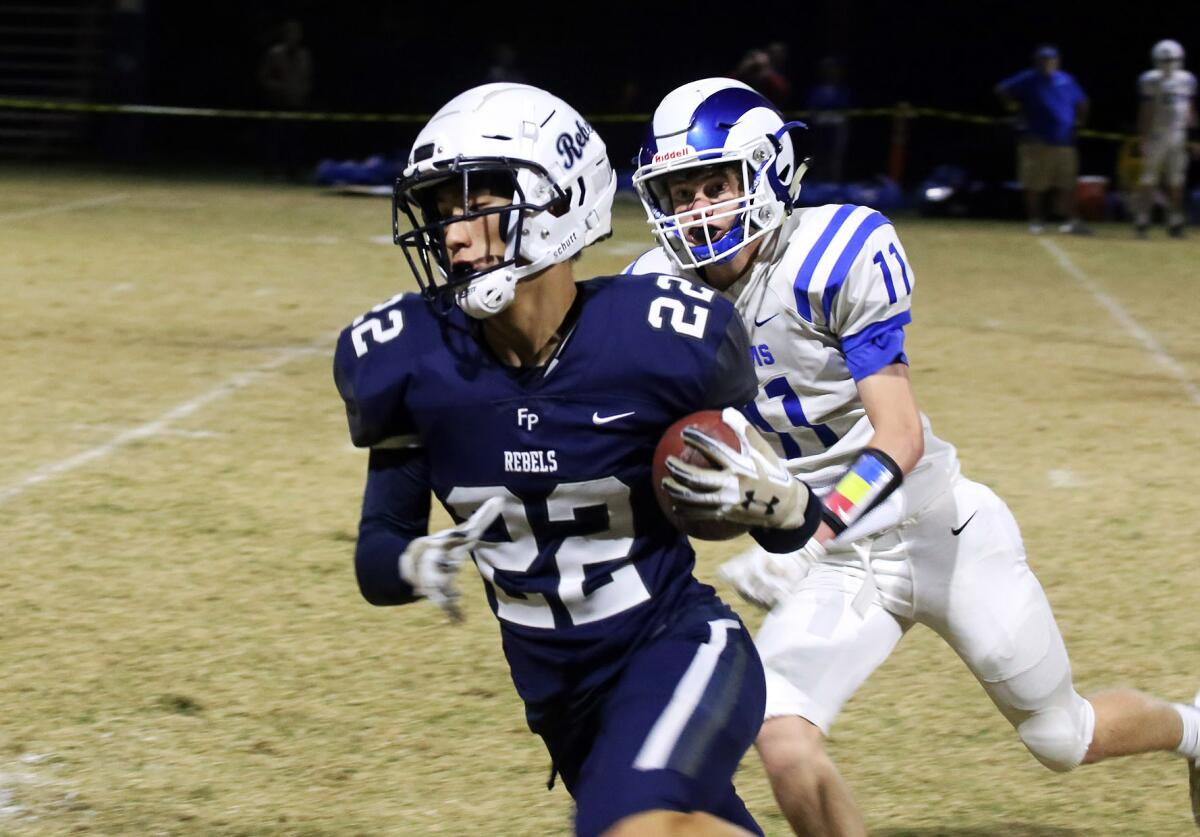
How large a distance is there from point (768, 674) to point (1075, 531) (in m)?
3.29

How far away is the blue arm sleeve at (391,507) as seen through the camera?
292 cm

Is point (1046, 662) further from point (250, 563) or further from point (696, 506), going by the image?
point (250, 563)

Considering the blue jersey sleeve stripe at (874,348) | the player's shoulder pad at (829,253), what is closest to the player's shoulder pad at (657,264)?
the player's shoulder pad at (829,253)

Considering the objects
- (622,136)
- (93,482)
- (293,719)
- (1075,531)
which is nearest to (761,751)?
(293,719)

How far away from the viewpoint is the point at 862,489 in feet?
10.9

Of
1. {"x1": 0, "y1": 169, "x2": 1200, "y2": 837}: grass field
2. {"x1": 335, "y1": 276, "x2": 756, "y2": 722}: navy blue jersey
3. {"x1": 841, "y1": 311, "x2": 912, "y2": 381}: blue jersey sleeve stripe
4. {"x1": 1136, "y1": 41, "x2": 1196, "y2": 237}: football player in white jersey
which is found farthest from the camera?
{"x1": 1136, "y1": 41, "x2": 1196, "y2": 237}: football player in white jersey

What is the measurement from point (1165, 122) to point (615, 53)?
1063 cm

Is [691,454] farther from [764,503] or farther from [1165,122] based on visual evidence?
[1165,122]

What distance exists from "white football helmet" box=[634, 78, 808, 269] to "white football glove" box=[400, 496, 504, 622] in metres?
1.07

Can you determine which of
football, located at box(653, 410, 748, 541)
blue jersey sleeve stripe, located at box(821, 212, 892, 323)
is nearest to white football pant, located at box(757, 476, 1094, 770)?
blue jersey sleeve stripe, located at box(821, 212, 892, 323)

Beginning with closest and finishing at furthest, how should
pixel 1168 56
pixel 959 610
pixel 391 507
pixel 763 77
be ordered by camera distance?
pixel 391 507 < pixel 959 610 < pixel 1168 56 < pixel 763 77

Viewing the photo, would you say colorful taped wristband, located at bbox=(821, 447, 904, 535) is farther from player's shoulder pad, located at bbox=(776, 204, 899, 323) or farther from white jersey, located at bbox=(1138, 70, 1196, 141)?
white jersey, located at bbox=(1138, 70, 1196, 141)

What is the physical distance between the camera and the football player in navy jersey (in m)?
2.84

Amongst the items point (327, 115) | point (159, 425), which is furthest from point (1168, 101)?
point (159, 425)
